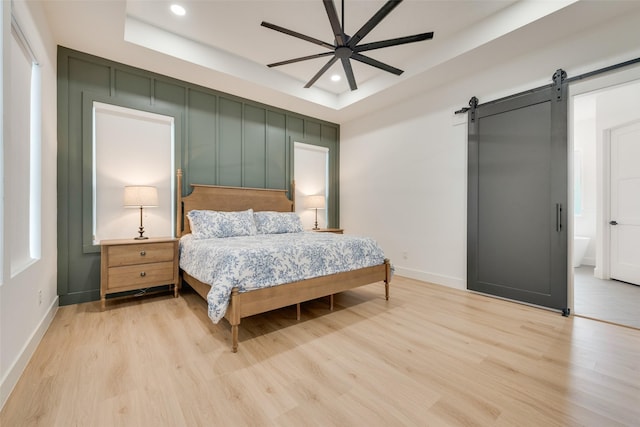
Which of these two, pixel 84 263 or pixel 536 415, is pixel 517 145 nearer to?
pixel 536 415

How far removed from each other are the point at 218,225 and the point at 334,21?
8.11ft

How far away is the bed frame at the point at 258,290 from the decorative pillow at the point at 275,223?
405mm

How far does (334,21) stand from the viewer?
1.98 meters

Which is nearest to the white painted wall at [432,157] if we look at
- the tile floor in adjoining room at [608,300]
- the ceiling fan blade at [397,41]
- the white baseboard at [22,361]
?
the tile floor in adjoining room at [608,300]

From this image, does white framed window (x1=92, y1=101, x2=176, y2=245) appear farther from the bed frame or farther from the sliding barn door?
the sliding barn door

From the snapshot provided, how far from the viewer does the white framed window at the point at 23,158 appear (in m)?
1.70

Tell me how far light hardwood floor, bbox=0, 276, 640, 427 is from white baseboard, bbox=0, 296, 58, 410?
42 millimetres

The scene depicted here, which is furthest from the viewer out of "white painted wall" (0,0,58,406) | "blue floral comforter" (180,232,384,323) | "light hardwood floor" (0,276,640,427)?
"blue floral comforter" (180,232,384,323)

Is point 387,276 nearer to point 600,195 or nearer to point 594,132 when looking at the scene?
point 600,195

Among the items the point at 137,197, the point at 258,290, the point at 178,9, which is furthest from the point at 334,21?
the point at 137,197

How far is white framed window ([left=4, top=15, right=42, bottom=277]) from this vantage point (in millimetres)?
1701

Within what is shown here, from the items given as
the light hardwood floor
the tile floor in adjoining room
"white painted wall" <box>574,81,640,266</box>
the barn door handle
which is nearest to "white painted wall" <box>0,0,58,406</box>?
the light hardwood floor

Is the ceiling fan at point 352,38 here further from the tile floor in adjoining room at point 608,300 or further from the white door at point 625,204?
the white door at point 625,204

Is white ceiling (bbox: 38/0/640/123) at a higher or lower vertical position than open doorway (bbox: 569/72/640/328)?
higher
